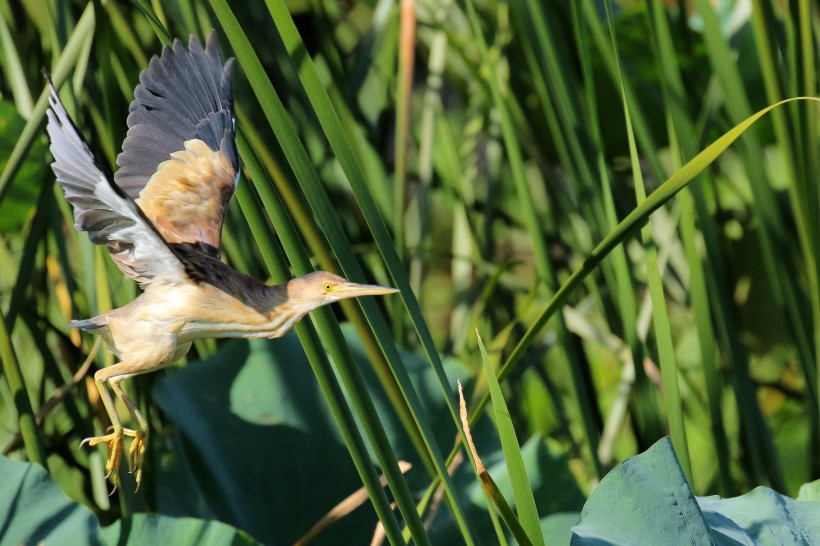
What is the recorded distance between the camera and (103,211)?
0.73 metres

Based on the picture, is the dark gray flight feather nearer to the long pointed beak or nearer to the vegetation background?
the vegetation background

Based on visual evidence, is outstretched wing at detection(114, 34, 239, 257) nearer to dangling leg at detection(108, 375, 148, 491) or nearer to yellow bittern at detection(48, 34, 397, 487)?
yellow bittern at detection(48, 34, 397, 487)

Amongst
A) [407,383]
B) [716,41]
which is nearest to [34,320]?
[407,383]

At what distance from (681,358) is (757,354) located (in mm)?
134

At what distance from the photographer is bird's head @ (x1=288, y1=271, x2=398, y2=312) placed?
68cm

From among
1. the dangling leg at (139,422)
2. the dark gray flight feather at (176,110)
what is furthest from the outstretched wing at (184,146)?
the dangling leg at (139,422)

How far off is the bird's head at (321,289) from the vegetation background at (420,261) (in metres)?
0.02

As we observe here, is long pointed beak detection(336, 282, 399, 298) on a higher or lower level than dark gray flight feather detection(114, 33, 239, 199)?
lower

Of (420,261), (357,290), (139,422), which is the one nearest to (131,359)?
(139,422)

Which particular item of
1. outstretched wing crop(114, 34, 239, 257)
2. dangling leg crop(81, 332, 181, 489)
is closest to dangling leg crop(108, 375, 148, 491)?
dangling leg crop(81, 332, 181, 489)

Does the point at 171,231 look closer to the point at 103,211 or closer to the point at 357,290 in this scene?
the point at 103,211

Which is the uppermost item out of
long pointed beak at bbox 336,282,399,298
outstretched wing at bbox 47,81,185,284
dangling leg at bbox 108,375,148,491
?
outstretched wing at bbox 47,81,185,284

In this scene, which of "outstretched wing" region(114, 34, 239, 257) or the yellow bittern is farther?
"outstretched wing" region(114, 34, 239, 257)

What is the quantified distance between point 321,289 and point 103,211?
0.18 metres
